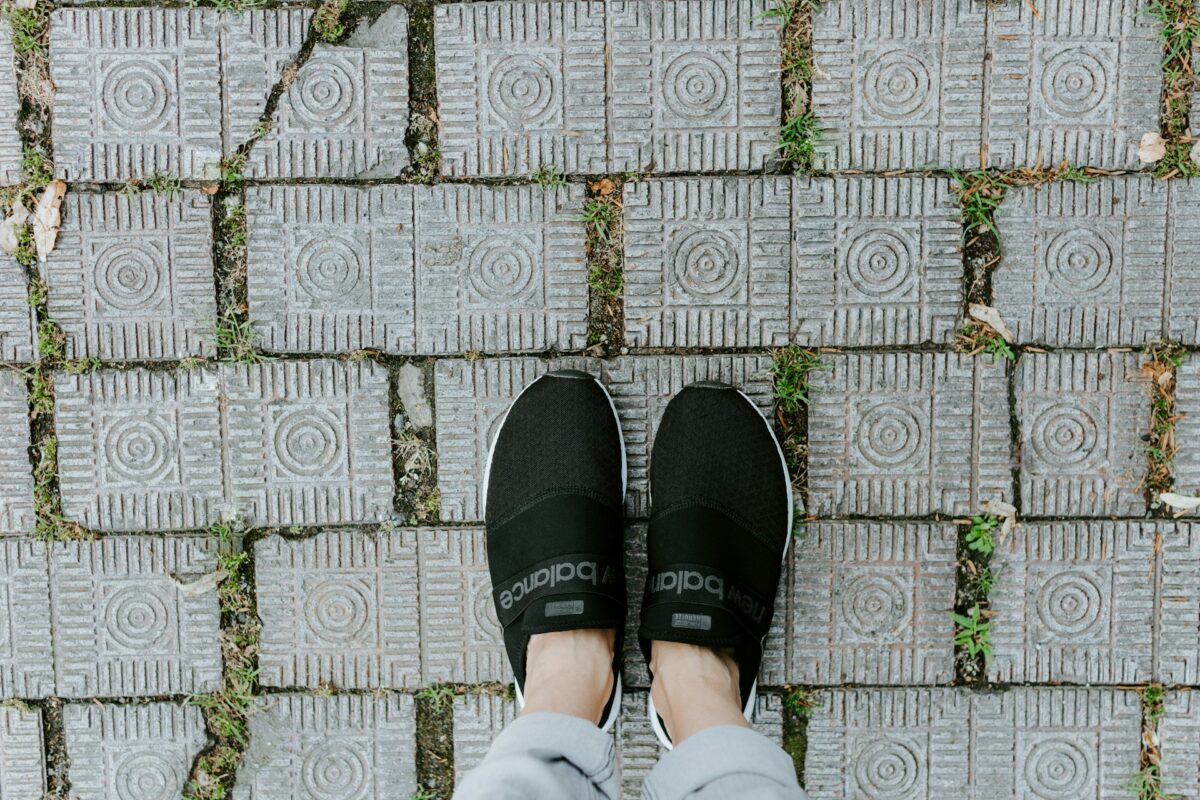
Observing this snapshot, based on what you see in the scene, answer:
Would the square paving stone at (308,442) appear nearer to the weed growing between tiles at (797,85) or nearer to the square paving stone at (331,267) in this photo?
the square paving stone at (331,267)

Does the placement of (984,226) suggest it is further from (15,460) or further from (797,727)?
(15,460)

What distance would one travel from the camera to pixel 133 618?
8.17 feet

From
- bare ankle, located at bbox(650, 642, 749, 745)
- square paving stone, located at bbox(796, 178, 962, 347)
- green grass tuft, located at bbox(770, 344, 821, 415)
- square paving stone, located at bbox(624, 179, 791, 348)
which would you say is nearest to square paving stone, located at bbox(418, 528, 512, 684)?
bare ankle, located at bbox(650, 642, 749, 745)

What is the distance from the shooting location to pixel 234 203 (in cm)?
244

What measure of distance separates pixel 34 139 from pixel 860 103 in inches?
90.1

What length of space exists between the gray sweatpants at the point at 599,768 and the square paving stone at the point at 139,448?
1.16 m

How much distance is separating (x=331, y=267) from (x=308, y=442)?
1.62 feet

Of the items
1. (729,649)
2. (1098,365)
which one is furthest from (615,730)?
(1098,365)

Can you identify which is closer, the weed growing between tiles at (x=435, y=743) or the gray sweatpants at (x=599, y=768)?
the gray sweatpants at (x=599, y=768)

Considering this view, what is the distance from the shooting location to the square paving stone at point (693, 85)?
239 cm

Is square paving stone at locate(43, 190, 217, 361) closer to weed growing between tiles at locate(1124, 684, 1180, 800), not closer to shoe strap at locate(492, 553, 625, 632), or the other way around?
shoe strap at locate(492, 553, 625, 632)

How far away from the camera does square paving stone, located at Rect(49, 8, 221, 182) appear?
241 centimetres

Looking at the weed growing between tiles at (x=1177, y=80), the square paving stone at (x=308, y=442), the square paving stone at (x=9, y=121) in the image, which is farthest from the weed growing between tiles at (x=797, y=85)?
the square paving stone at (x=9, y=121)

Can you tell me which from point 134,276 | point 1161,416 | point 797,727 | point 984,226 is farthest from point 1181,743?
point 134,276
